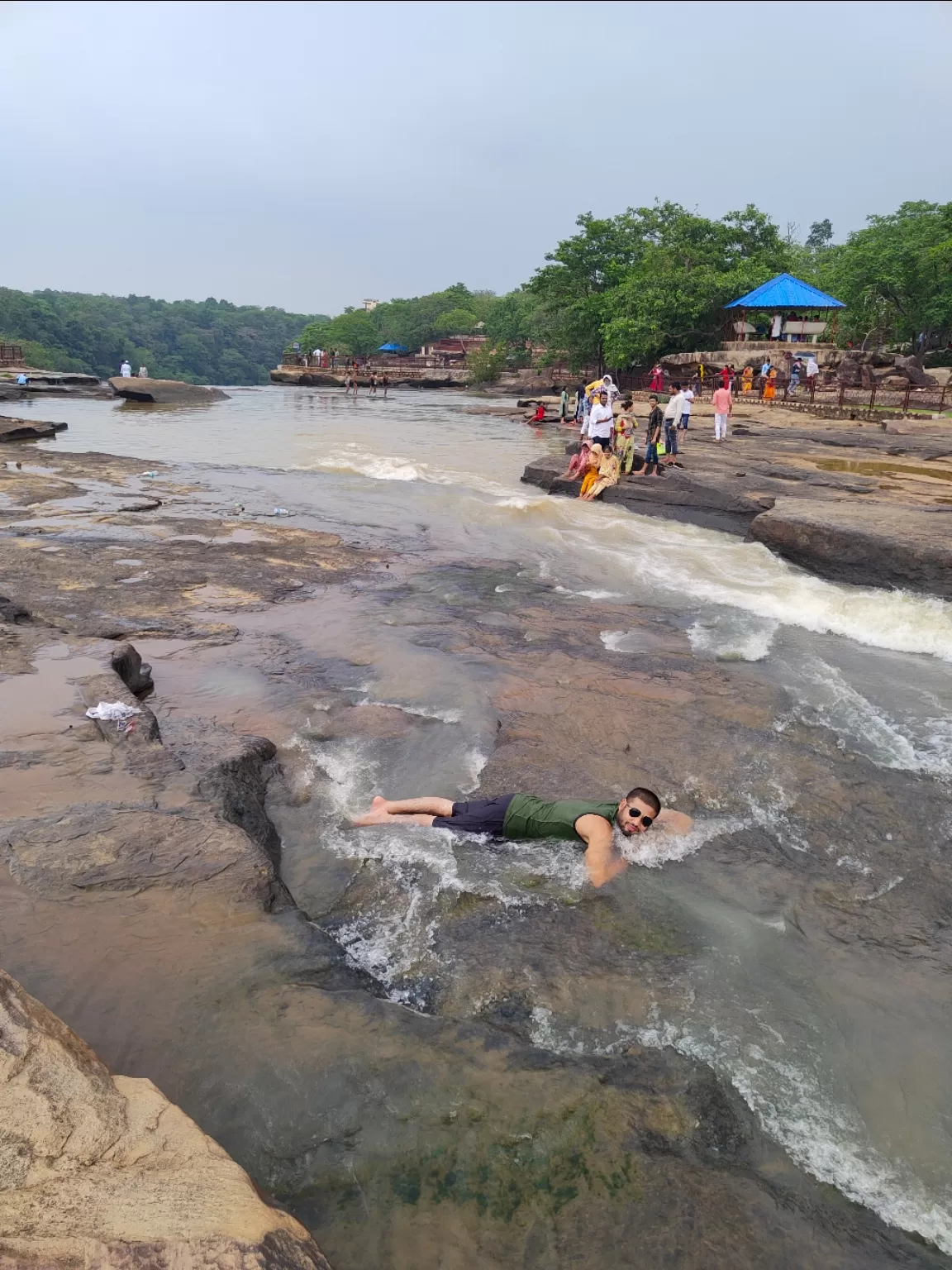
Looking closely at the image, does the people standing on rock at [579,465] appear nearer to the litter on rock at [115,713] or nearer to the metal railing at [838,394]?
the litter on rock at [115,713]

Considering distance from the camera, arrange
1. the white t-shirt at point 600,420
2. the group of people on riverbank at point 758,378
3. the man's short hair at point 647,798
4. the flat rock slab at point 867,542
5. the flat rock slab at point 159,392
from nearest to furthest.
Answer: the man's short hair at point 647,798 → the flat rock slab at point 867,542 → the white t-shirt at point 600,420 → the group of people on riverbank at point 758,378 → the flat rock slab at point 159,392

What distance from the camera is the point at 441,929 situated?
3461mm

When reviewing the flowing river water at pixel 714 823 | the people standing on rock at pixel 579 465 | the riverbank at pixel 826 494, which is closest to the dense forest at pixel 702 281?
the riverbank at pixel 826 494

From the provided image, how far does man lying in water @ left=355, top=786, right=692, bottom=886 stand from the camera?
398 centimetres

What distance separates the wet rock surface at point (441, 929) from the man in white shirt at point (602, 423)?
8.52 meters

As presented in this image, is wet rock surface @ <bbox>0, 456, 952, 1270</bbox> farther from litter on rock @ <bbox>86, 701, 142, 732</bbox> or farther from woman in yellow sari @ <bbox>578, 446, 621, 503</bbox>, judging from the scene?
woman in yellow sari @ <bbox>578, 446, 621, 503</bbox>

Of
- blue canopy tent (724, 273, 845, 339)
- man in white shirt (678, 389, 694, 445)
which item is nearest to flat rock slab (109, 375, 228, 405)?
blue canopy tent (724, 273, 845, 339)

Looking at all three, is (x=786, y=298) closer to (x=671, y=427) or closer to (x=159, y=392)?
(x=671, y=427)

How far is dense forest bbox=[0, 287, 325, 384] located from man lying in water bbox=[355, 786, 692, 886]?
6903 cm

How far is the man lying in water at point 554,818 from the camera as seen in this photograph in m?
3.98

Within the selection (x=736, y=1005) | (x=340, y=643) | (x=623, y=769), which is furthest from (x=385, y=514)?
(x=736, y=1005)

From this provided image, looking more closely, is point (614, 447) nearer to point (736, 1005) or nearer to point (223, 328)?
point (736, 1005)

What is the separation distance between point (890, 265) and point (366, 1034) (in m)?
37.8

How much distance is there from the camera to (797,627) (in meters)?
8.00
